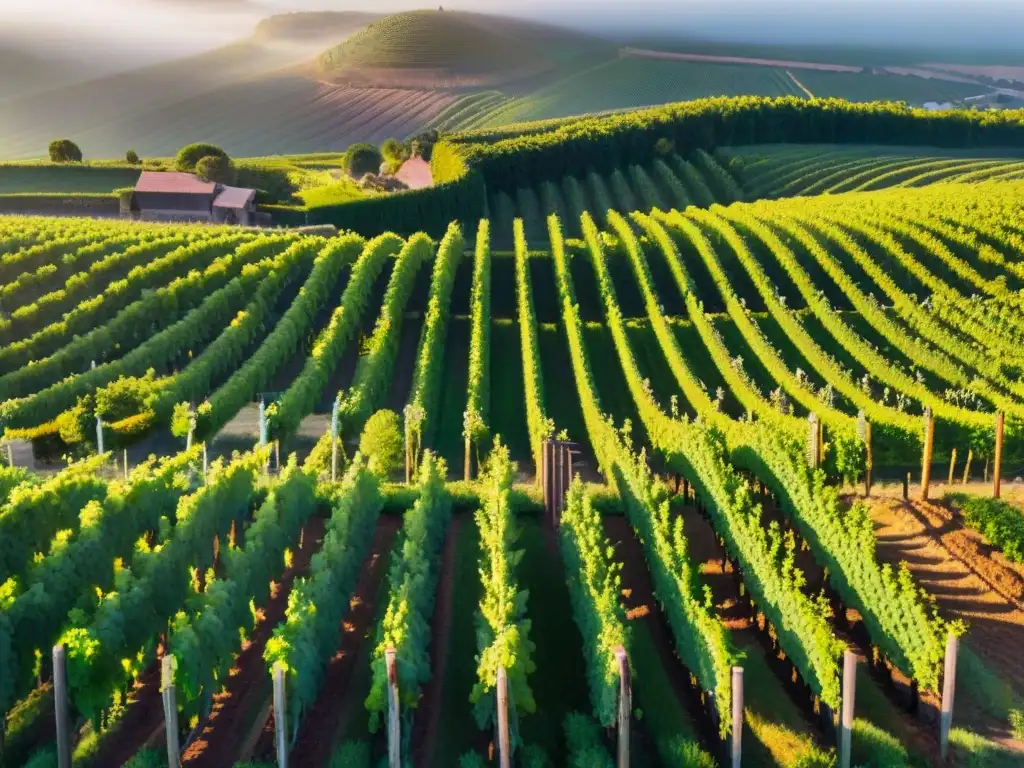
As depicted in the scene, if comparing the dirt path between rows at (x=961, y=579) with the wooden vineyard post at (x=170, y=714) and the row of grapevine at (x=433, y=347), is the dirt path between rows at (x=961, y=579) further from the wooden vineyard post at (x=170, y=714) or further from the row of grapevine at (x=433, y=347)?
the row of grapevine at (x=433, y=347)

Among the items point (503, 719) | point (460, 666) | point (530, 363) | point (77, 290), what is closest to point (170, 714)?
point (503, 719)

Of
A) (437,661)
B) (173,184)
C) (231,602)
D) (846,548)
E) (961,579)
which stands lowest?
(437,661)

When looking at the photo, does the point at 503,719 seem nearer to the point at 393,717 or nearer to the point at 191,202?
the point at 393,717

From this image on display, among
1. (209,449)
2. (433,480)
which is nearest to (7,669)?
(433,480)

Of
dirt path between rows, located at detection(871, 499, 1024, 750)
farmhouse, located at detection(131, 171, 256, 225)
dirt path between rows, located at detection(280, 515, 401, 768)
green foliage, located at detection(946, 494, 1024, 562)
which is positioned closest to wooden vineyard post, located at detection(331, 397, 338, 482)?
dirt path between rows, located at detection(280, 515, 401, 768)

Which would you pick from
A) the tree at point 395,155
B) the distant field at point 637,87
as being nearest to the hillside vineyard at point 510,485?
the tree at point 395,155

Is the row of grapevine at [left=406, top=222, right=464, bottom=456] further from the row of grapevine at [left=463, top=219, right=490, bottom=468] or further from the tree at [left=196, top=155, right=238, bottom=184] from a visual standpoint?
the tree at [left=196, top=155, right=238, bottom=184]
